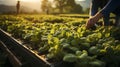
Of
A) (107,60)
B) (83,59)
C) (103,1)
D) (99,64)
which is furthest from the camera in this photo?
(103,1)

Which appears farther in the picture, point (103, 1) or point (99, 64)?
point (103, 1)

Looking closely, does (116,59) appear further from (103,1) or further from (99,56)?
(103,1)

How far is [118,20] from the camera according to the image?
21.4 ft

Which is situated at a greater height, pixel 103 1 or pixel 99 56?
pixel 103 1

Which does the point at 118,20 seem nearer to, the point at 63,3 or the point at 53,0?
the point at 63,3

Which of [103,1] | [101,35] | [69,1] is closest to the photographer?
[101,35]

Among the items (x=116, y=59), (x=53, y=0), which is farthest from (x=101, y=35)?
(x=53, y=0)

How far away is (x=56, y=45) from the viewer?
143 inches

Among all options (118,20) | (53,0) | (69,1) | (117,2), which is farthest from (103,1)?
(53,0)

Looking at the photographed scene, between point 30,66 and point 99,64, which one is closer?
point 99,64

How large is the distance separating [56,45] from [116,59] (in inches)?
32.9

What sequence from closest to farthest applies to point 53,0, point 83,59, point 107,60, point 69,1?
1. point 83,59
2. point 107,60
3. point 69,1
4. point 53,0

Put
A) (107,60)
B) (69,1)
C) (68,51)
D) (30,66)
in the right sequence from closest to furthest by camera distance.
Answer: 1. (107,60)
2. (68,51)
3. (30,66)
4. (69,1)

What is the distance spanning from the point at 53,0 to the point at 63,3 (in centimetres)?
544
